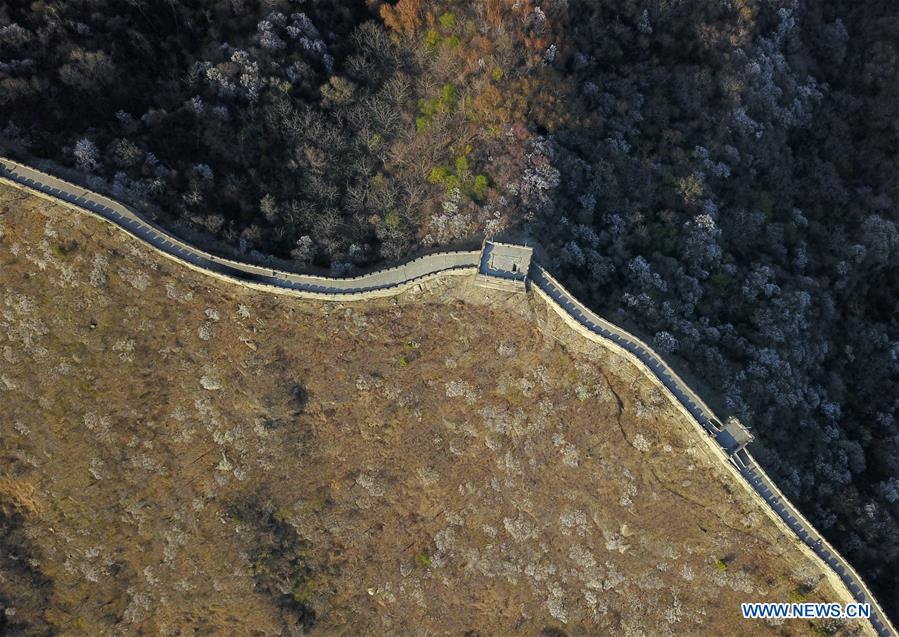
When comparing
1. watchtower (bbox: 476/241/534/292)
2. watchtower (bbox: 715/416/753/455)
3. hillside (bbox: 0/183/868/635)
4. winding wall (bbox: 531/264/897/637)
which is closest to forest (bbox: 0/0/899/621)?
watchtower (bbox: 715/416/753/455)

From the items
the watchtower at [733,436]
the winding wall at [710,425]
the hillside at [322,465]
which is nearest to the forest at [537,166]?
the watchtower at [733,436]

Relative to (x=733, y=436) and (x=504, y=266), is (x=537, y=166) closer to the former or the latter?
(x=504, y=266)

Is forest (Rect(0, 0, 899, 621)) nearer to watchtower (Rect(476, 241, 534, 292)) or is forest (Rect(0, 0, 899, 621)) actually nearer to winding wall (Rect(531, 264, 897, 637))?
winding wall (Rect(531, 264, 897, 637))

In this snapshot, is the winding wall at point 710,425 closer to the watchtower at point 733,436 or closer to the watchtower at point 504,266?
the watchtower at point 733,436

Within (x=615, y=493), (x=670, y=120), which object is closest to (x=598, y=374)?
(x=615, y=493)

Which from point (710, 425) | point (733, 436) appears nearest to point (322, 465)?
point (710, 425)

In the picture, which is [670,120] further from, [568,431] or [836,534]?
[836,534]
